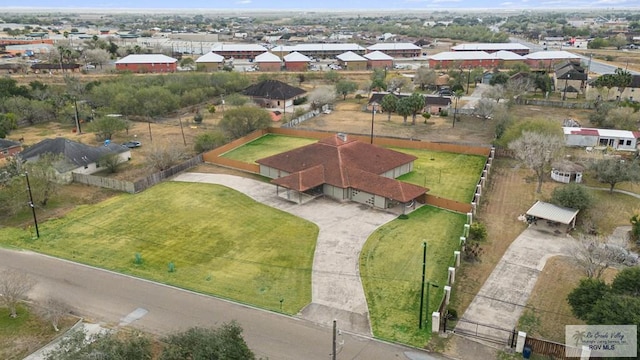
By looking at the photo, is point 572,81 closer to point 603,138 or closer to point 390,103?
point 603,138

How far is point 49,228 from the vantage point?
32844 millimetres

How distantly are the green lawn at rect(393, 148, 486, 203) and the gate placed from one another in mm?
16326

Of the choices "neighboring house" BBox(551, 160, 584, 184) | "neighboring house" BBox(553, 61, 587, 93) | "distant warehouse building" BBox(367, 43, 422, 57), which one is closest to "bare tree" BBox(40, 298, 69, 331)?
"neighboring house" BBox(551, 160, 584, 184)

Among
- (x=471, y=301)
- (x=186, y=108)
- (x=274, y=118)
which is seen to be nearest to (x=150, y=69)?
(x=186, y=108)

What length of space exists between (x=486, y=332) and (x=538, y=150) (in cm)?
2092

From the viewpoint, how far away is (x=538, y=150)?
37.8m

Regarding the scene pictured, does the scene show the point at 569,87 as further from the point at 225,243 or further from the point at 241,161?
the point at 225,243

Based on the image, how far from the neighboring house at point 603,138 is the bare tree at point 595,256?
2731 cm

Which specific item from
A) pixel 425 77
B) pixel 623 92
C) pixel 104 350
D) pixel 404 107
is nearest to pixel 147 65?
pixel 425 77

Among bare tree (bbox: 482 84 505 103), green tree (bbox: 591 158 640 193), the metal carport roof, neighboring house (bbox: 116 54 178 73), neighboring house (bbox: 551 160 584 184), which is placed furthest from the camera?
neighboring house (bbox: 116 54 178 73)

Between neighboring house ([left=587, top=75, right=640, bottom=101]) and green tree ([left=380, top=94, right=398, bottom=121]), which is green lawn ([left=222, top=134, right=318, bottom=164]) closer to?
green tree ([left=380, top=94, right=398, bottom=121])

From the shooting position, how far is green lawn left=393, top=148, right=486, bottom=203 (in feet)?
129

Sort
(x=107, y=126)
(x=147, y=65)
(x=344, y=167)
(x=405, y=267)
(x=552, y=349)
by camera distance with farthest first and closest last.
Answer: (x=147, y=65) < (x=107, y=126) < (x=344, y=167) < (x=405, y=267) < (x=552, y=349)

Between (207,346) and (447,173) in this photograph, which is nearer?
(207,346)
